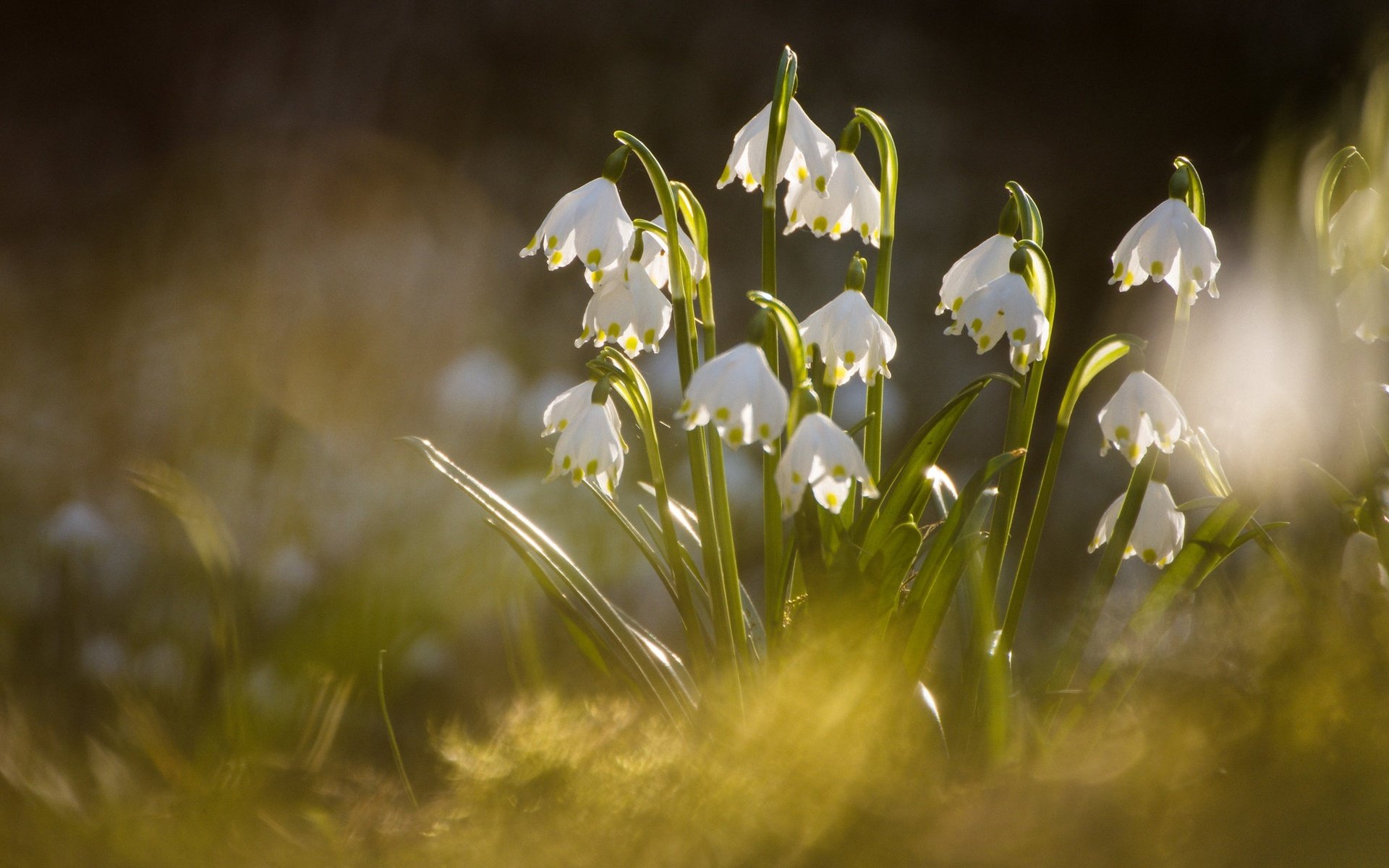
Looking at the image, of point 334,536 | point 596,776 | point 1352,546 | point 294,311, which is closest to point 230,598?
point 596,776

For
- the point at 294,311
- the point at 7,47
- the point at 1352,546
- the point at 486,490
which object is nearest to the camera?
the point at 1352,546

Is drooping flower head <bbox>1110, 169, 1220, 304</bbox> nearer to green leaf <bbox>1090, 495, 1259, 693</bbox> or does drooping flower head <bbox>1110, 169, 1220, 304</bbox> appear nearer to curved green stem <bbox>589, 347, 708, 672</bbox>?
green leaf <bbox>1090, 495, 1259, 693</bbox>

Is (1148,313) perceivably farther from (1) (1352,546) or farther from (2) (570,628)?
(2) (570,628)

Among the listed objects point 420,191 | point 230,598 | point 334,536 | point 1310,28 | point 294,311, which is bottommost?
point 334,536

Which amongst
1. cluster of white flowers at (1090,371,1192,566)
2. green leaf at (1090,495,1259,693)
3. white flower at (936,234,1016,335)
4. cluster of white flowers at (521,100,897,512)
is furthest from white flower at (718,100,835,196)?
green leaf at (1090,495,1259,693)

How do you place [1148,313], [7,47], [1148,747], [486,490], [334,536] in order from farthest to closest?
1. [1148,313]
2. [7,47]
3. [334,536]
4. [486,490]
5. [1148,747]

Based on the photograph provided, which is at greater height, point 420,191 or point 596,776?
point 420,191

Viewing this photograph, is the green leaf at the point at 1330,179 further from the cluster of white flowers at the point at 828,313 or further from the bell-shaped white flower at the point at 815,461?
the bell-shaped white flower at the point at 815,461

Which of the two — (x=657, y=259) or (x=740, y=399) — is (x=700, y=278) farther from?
(x=740, y=399)

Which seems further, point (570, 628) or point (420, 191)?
point (420, 191)
